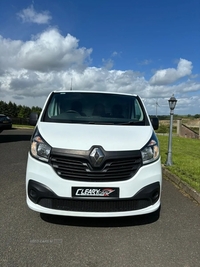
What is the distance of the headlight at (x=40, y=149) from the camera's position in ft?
10.1

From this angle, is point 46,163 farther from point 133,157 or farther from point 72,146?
point 133,157

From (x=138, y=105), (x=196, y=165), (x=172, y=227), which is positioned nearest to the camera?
(x=172, y=227)

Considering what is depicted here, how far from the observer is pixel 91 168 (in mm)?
2975

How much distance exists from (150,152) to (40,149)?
136 cm

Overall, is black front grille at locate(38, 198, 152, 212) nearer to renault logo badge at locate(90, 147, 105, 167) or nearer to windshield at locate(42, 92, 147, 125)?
renault logo badge at locate(90, 147, 105, 167)

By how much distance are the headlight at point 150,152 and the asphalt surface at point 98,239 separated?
3.08 feet

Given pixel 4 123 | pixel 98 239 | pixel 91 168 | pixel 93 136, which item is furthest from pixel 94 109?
pixel 4 123

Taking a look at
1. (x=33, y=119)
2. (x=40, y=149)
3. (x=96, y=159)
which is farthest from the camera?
(x=33, y=119)

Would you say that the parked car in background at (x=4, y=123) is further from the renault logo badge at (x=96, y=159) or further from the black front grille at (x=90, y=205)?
the renault logo badge at (x=96, y=159)

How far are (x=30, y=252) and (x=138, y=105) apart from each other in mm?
2804

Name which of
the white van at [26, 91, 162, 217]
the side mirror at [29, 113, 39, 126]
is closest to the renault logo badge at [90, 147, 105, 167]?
the white van at [26, 91, 162, 217]

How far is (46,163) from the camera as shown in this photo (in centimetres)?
307

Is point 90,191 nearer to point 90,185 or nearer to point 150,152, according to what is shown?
point 90,185

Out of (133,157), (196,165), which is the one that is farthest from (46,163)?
(196,165)
